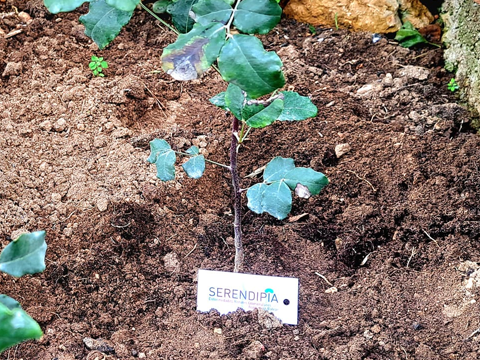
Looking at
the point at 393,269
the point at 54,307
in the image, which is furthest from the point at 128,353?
the point at 393,269

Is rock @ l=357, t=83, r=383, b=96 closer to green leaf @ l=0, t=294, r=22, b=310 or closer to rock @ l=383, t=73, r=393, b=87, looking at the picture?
rock @ l=383, t=73, r=393, b=87

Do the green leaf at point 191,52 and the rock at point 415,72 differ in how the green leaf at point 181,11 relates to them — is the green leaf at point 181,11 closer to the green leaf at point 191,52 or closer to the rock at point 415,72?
A: the green leaf at point 191,52

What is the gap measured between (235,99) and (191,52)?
0.61ft

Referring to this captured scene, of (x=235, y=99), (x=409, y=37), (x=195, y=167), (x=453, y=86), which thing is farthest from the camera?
(x=409, y=37)

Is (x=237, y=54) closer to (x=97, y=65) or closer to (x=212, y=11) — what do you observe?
(x=212, y=11)

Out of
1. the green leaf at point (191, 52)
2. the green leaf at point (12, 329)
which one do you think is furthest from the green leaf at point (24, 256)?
the green leaf at point (191, 52)

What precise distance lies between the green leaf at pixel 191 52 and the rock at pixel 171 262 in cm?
90

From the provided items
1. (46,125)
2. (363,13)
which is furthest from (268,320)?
(363,13)

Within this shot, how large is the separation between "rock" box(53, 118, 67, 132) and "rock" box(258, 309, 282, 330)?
1137 millimetres

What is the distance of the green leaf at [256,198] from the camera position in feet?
4.68

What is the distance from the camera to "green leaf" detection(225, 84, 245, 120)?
122 centimetres

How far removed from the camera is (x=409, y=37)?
2.56 metres

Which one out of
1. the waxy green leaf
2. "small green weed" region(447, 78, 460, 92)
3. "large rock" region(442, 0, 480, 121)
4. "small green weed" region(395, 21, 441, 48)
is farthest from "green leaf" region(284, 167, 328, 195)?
"small green weed" region(395, 21, 441, 48)

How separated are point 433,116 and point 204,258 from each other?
1145 mm
